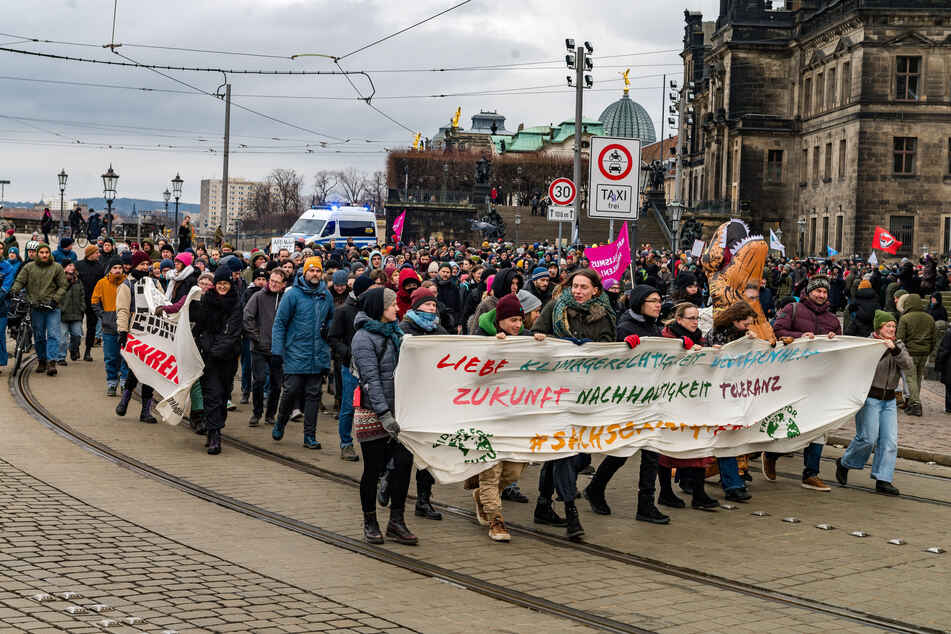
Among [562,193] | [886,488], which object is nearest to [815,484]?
[886,488]

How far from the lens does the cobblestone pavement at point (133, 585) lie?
636 cm

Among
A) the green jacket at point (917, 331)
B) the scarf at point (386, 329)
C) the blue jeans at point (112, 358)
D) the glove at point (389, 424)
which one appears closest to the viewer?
the glove at point (389, 424)

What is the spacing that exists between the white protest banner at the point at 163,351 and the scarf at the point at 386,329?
13.4ft

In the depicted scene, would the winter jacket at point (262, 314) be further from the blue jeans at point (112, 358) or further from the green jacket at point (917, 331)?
the green jacket at point (917, 331)

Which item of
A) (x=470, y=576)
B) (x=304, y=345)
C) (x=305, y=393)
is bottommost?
(x=470, y=576)

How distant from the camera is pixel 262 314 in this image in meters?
13.7

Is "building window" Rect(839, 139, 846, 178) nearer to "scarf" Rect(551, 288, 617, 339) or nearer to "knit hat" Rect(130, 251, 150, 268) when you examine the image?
"knit hat" Rect(130, 251, 150, 268)

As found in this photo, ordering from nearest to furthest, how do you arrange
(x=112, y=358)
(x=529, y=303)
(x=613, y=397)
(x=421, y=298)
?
(x=421, y=298)
(x=613, y=397)
(x=529, y=303)
(x=112, y=358)

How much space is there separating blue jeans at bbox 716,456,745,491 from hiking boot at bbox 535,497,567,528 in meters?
1.94

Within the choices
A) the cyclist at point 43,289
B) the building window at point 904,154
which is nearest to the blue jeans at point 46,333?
the cyclist at point 43,289

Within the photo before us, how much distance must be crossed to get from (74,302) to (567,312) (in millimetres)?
10561

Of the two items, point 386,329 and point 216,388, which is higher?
point 386,329

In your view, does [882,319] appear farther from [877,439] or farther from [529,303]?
[529,303]

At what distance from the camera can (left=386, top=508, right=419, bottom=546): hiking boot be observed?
8.46 meters
